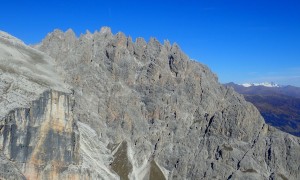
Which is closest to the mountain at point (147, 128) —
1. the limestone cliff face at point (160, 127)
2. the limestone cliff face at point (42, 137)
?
the limestone cliff face at point (160, 127)

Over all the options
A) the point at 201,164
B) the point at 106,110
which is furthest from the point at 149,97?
the point at 201,164

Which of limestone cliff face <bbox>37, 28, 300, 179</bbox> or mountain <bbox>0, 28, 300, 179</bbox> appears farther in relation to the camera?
limestone cliff face <bbox>37, 28, 300, 179</bbox>

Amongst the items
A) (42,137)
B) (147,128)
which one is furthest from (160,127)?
(42,137)

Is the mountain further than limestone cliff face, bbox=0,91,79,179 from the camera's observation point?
Yes

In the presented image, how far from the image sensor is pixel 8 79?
9719 centimetres

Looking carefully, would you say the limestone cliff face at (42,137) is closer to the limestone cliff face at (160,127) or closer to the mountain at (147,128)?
the mountain at (147,128)

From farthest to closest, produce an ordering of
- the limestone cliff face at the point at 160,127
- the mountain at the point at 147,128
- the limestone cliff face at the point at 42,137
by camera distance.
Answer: the limestone cliff face at the point at 160,127, the mountain at the point at 147,128, the limestone cliff face at the point at 42,137

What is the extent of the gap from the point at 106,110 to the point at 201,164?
4608cm

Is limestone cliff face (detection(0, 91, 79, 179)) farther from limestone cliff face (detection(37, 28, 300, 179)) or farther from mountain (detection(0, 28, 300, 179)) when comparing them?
limestone cliff face (detection(37, 28, 300, 179))

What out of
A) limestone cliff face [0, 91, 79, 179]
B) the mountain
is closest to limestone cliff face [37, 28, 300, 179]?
the mountain

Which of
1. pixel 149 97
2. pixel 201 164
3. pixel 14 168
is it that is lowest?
pixel 201 164

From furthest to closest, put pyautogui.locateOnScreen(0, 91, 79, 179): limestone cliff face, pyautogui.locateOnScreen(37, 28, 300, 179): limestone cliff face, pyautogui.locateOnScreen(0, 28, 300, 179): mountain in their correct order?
pyautogui.locateOnScreen(37, 28, 300, 179): limestone cliff face < pyautogui.locateOnScreen(0, 28, 300, 179): mountain < pyautogui.locateOnScreen(0, 91, 79, 179): limestone cliff face

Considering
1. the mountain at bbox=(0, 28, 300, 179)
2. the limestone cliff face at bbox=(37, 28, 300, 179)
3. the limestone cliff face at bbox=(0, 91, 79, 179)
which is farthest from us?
the limestone cliff face at bbox=(37, 28, 300, 179)

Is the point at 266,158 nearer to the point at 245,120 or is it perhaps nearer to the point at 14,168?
the point at 245,120
